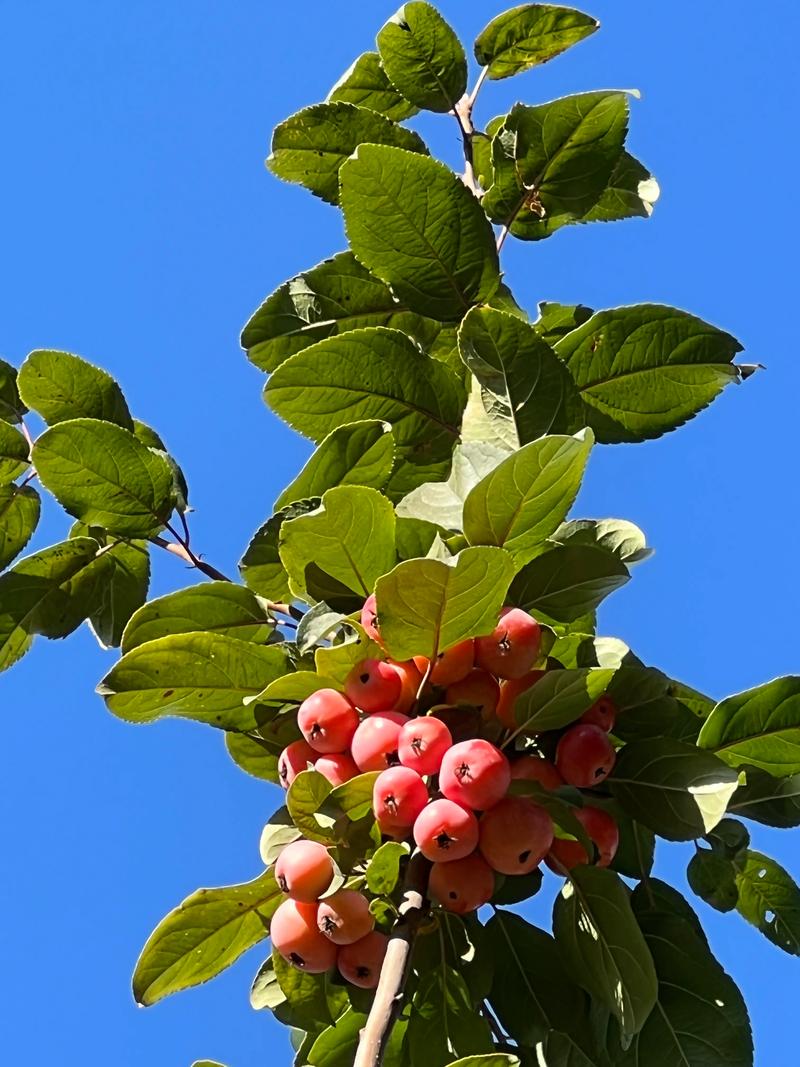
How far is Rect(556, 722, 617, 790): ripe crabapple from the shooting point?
1585 mm

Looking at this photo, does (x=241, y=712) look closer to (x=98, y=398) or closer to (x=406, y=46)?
(x=98, y=398)

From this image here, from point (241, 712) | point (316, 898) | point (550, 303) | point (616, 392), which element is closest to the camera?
point (316, 898)

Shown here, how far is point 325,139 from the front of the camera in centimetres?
262

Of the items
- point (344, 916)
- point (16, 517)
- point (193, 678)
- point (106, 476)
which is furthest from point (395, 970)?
point (16, 517)

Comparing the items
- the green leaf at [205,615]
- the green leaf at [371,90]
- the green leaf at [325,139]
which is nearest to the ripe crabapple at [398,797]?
the green leaf at [205,615]

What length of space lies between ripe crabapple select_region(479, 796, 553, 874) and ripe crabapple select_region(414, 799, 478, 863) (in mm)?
36

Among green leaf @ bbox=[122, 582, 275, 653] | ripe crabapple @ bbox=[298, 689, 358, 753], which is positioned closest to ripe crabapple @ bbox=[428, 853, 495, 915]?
ripe crabapple @ bbox=[298, 689, 358, 753]

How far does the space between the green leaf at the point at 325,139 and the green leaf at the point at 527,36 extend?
1.62 feet

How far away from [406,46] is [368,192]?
92 centimetres

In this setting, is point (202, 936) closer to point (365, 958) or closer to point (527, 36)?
point (365, 958)

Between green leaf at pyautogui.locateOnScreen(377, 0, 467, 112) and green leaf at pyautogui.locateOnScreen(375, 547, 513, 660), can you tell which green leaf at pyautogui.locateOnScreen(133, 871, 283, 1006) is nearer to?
green leaf at pyautogui.locateOnScreen(375, 547, 513, 660)

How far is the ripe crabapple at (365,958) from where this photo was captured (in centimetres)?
147

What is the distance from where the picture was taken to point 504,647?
1577 millimetres

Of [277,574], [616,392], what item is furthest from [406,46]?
[277,574]
